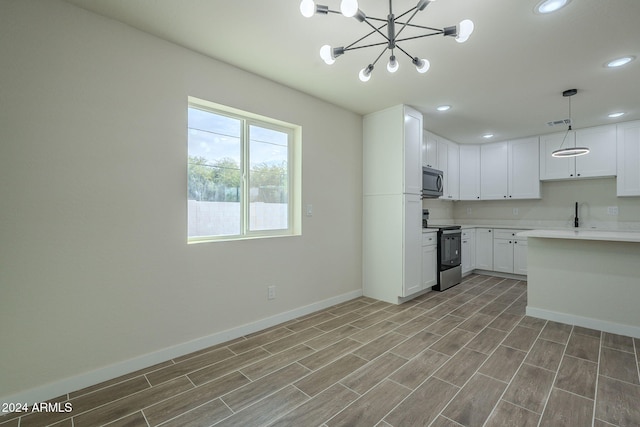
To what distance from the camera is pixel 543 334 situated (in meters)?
2.81

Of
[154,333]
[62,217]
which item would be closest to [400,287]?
[154,333]

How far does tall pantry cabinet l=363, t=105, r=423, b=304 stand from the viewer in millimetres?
3676

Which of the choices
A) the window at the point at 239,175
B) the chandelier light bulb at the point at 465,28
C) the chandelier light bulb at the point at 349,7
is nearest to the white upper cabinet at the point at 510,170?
the window at the point at 239,175

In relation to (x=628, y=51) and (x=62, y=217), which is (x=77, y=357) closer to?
(x=62, y=217)

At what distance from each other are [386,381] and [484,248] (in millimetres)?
4314

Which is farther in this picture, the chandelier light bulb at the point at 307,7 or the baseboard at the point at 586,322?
the baseboard at the point at 586,322

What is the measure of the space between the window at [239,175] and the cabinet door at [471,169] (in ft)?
12.7

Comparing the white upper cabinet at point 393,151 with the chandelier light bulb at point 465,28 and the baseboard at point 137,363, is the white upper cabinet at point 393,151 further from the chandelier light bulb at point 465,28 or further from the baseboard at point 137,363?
the chandelier light bulb at point 465,28

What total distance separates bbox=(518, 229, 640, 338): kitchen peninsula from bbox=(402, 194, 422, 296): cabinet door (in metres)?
1.24

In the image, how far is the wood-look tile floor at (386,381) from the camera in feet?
5.46

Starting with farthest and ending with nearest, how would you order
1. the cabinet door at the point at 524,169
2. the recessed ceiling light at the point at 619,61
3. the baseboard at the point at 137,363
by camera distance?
the cabinet door at the point at 524,169
the recessed ceiling light at the point at 619,61
the baseboard at the point at 137,363

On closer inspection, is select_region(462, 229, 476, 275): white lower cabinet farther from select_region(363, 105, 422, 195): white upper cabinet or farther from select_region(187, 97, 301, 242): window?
select_region(187, 97, 301, 242): window

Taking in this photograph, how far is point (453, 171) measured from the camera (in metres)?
5.50

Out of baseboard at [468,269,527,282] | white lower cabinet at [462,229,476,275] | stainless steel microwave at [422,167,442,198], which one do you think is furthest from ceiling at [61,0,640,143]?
baseboard at [468,269,527,282]
